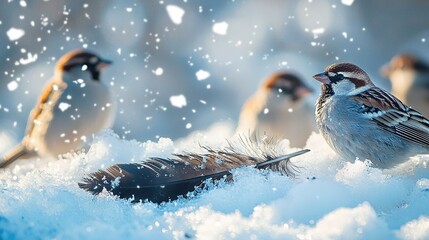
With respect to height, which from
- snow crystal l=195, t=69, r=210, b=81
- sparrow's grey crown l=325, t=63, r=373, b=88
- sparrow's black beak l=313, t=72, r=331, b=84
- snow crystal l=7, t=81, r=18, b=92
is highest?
snow crystal l=195, t=69, r=210, b=81

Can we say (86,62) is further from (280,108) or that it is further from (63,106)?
(280,108)

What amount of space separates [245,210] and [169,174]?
13 centimetres

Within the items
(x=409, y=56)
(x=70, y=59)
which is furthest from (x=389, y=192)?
(x=70, y=59)

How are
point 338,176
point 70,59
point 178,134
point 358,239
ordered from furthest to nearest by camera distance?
point 70,59 → point 178,134 → point 338,176 → point 358,239

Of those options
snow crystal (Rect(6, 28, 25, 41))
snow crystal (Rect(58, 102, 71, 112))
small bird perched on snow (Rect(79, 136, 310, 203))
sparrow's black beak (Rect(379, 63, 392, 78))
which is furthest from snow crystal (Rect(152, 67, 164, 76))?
small bird perched on snow (Rect(79, 136, 310, 203))

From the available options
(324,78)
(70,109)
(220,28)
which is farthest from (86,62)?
(324,78)

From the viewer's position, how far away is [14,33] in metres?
2.09

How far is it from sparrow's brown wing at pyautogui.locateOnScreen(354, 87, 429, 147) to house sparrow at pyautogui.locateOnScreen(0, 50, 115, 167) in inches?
38.6

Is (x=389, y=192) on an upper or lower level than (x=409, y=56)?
lower

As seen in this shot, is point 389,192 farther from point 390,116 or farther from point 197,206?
point 390,116

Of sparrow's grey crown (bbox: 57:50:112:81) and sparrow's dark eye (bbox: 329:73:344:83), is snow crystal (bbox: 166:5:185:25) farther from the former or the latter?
sparrow's dark eye (bbox: 329:73:344:83)

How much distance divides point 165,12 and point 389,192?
1.64 metres

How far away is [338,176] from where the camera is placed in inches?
30.9

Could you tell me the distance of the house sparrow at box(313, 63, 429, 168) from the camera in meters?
1.04
